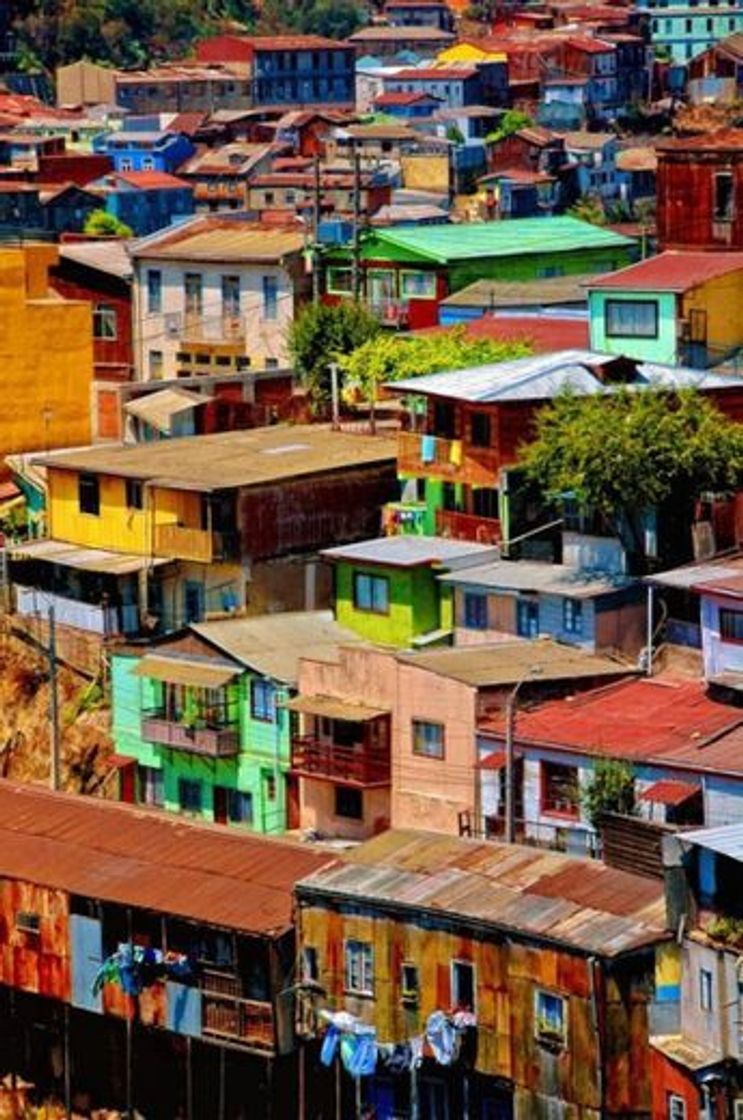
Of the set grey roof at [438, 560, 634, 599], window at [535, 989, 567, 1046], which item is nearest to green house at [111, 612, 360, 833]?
grey roof at [438, 560, 634, 599]

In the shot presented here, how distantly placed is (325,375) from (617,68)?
212 ft

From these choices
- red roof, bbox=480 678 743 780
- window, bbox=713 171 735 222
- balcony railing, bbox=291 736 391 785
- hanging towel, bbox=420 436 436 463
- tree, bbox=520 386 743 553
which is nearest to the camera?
red roof, bbox=480 678 743 780

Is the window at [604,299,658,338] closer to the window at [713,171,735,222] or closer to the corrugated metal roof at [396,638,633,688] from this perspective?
the window at [713,171,735,222]

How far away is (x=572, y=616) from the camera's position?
41000 mm

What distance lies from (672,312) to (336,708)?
11.7 metres

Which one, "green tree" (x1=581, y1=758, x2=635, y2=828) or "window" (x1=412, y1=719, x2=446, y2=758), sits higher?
"green tree" (x1=581, y1=758, x2=635, y2=828)

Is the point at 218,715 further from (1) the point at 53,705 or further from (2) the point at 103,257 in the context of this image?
(2) the point at 103,257

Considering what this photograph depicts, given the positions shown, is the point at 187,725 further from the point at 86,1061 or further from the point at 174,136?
the point at 174,136

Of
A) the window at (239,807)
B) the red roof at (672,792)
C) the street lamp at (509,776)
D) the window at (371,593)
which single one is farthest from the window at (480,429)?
the red roof at (672,792)

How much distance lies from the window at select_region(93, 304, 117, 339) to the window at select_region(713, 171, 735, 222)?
13729mm

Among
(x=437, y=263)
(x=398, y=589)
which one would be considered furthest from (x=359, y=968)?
(x=437, y=263)

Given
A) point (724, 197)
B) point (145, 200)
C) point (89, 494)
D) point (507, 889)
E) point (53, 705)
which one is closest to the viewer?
point (507, 889)

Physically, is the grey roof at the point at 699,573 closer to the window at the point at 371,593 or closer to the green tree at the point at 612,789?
the green tree at the point at 612,789

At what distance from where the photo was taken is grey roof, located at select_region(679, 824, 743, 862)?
3080 centimetres
